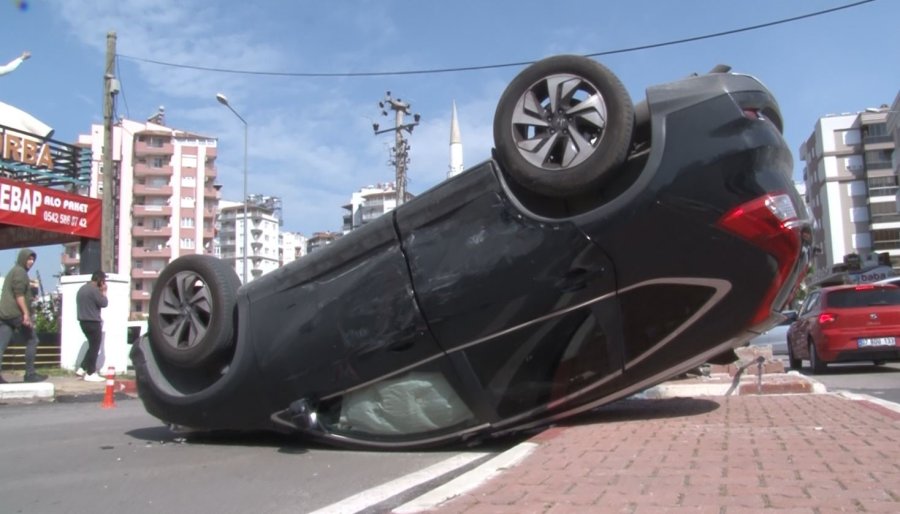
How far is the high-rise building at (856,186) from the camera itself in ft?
252

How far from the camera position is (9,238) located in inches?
693

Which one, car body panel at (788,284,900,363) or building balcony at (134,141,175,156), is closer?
car body panel at (788,284,900,363)

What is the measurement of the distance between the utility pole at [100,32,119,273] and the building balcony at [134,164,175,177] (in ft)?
275

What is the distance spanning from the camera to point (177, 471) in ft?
16.2

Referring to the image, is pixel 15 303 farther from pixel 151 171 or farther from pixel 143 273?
pixel 151 171

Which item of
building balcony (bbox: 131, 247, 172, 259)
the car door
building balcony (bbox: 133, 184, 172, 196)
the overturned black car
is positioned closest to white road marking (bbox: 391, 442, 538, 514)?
the overturned black car

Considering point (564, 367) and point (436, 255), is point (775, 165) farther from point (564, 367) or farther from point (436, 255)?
point (436, 255)

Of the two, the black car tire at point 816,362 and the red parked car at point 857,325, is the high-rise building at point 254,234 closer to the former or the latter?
the black car tire at point 816,362

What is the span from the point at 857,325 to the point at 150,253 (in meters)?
94.3

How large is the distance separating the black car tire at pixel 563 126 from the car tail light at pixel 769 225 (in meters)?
0.73

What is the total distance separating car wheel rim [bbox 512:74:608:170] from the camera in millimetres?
4551

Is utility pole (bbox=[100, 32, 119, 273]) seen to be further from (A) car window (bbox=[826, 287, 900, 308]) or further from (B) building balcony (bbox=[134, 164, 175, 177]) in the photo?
(B) building balcony (bbox=[134, 164, 175, 177])

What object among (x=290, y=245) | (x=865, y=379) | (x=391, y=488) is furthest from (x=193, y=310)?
(x=290, y=245)

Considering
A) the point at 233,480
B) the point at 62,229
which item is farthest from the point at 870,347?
the point at 62,229
